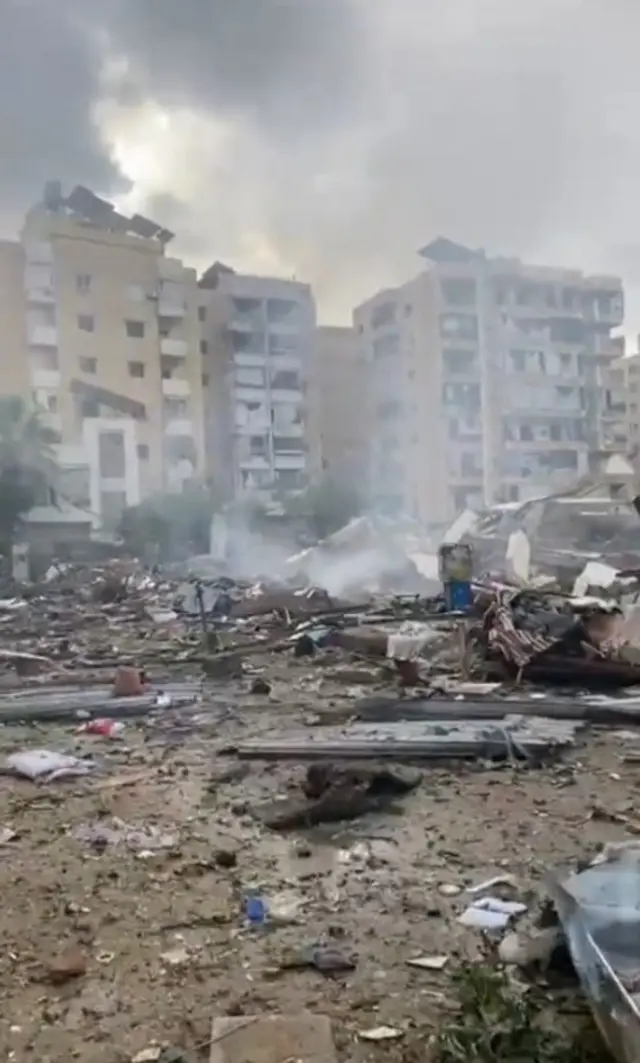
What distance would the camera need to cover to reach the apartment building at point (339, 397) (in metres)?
38.7

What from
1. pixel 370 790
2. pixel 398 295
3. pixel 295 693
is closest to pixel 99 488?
pixel 398 295

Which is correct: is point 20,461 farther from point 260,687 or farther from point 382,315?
point 382,315

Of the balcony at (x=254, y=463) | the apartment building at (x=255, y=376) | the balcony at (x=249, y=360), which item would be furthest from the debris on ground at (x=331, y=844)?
the balcony at (x=249, y=360)

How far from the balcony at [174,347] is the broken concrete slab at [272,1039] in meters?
34.1

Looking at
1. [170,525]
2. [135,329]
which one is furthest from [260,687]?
[135,329]

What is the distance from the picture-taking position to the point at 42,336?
3259cm

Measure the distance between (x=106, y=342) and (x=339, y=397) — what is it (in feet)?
35.0

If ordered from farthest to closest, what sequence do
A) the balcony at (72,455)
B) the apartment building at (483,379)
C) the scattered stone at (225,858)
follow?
1. the apartment building at (483,379)
2. the balcony at (72,455)
3. the scattered stone at (225,858)

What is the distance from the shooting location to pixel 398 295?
36.7 m

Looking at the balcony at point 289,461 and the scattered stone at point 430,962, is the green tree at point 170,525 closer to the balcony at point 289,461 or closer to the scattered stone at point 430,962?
→ the balcony at point 289,461

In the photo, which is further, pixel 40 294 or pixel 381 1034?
pixel 40 294

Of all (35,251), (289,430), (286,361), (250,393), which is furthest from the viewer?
(286,361)

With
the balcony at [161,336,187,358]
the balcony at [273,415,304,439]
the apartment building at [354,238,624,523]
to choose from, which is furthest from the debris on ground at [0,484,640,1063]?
the balcony at [273,415,304,439]

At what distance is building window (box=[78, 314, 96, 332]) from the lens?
33281 millimetres
